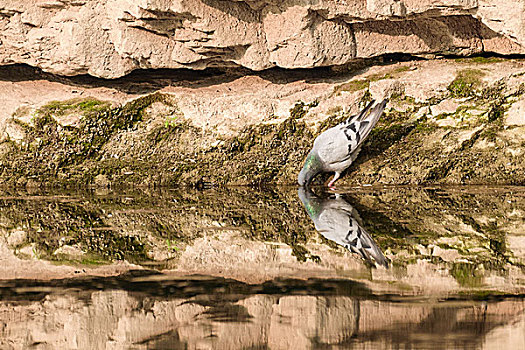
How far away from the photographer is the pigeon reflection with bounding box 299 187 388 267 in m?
3.95

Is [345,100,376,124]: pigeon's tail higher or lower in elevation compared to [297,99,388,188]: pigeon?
higher

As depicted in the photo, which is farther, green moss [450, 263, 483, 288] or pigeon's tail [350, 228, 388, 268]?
pigeon's tail [350, 228, 388, 268]

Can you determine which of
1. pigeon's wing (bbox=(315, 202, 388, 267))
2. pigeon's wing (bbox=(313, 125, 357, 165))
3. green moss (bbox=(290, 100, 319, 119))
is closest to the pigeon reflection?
pigeon's wing (bbox=(315, 202, 388, 267))

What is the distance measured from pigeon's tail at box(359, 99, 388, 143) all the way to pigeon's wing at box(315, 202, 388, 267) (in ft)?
4.36

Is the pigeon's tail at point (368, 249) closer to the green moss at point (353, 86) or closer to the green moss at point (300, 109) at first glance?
the green moss at point (300, 109)

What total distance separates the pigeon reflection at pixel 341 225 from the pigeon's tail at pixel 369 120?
2.48 feet

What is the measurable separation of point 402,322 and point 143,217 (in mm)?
2983

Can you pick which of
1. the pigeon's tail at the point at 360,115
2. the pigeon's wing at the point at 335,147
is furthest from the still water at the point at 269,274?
the pigeon's tail at the point at 360,115

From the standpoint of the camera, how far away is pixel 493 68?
281 inches

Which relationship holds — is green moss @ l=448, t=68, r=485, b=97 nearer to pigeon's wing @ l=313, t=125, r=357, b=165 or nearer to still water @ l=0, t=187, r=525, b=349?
pigeon's wing @ l=313, t=125, r=357, b=165

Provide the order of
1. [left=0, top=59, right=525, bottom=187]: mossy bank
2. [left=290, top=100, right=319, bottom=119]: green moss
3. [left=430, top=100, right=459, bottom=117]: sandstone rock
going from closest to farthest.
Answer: [left=0, top=59, right=525, bottom=187]: mossy bank, [left=430, top=100, right=459, bottom=117]: sandstone rock, [left=290, top=100, right=319, bottom=119]: green moss

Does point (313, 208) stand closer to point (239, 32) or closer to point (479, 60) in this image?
point (239, 32)

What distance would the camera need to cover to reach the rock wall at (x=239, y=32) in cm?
680

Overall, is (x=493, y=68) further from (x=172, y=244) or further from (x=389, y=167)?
(x=172, y=244)
